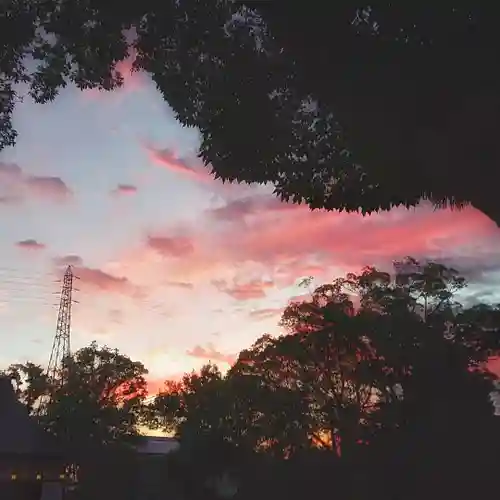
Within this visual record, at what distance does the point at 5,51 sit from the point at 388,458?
14.9m

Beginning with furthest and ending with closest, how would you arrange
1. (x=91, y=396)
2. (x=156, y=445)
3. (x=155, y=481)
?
(x=156, y=445) < (x=91, y=396) < (x=155, y=481)

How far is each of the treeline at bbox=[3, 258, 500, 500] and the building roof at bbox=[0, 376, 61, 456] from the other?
7.35 metres

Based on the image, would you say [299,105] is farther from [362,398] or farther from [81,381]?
[81,381]

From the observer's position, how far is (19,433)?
28469 mm

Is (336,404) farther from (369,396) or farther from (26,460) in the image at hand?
(26,460)

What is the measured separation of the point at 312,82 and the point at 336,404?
3747 cm

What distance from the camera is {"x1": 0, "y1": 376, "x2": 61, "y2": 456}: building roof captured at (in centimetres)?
2767

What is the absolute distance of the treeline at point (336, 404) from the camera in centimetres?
1941

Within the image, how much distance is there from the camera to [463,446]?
18297 mm

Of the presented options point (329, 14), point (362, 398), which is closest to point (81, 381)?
point (362, 398)

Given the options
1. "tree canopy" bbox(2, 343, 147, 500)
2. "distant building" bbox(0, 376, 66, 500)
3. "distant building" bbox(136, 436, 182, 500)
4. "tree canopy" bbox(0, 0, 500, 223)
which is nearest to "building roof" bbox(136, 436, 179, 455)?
"tree canopy" bbox(2, 343, 147, 500)

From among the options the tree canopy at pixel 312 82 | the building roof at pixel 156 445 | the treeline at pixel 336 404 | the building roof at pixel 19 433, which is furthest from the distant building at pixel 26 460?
the building roof at pixel 156 445

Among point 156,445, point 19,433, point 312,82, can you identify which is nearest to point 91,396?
point 156,445

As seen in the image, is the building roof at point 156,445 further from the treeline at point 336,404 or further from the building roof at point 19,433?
the building roof at point 19,433
